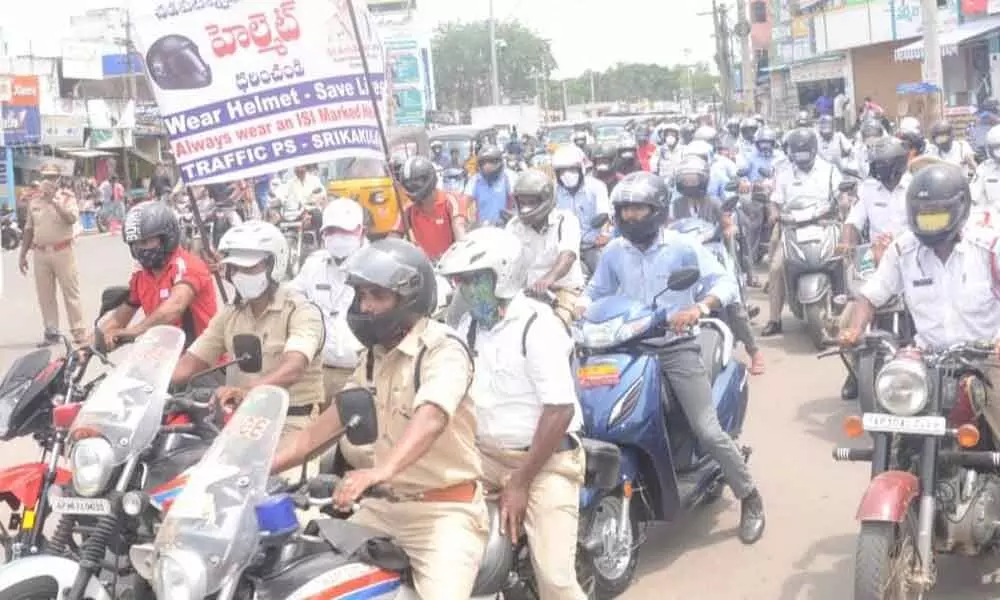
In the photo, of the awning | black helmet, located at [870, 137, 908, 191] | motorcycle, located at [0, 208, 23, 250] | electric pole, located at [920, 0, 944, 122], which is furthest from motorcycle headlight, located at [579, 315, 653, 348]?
the awning

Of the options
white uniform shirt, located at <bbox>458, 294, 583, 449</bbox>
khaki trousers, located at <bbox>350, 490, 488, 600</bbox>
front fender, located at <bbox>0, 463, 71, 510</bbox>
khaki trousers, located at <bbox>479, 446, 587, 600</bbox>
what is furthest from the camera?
front fender, located at <bbox>0, 463, 71, 510</bbox>

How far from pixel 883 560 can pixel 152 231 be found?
11.3ft

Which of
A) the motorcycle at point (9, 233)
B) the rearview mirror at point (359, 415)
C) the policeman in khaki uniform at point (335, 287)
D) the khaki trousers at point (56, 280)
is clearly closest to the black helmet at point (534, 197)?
the policeman in khaki uniform at point (335, 287)

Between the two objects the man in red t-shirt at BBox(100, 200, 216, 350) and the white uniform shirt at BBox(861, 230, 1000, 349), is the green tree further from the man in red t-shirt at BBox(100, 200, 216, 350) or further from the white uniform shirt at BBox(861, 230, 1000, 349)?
the white uniform shirt at BBox(861, 230, 1000, 349)

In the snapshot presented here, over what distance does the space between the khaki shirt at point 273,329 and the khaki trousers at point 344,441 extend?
16 centimetres

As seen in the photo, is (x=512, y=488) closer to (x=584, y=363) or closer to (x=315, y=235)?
(x=584, y=363)

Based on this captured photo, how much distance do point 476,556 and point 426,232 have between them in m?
5.70

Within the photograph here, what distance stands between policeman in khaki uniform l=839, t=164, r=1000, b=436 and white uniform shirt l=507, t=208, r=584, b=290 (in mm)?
2727

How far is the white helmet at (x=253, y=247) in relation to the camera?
5.23 metres

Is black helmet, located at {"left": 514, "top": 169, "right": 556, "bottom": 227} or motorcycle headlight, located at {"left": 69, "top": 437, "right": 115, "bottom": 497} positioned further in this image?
black helmet, located at {"left": 514, "top": 169, "right": 556, "bottom": 227}

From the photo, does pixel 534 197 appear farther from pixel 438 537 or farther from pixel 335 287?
pixel 438 537

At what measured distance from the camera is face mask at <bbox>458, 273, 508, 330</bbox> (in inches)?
169

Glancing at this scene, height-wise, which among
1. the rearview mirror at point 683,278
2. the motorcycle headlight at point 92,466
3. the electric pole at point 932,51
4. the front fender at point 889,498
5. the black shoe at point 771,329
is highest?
the electric pole at point 932,51

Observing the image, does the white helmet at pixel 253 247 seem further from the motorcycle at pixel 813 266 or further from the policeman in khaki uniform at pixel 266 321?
the motorcycle at pixel 813 266
